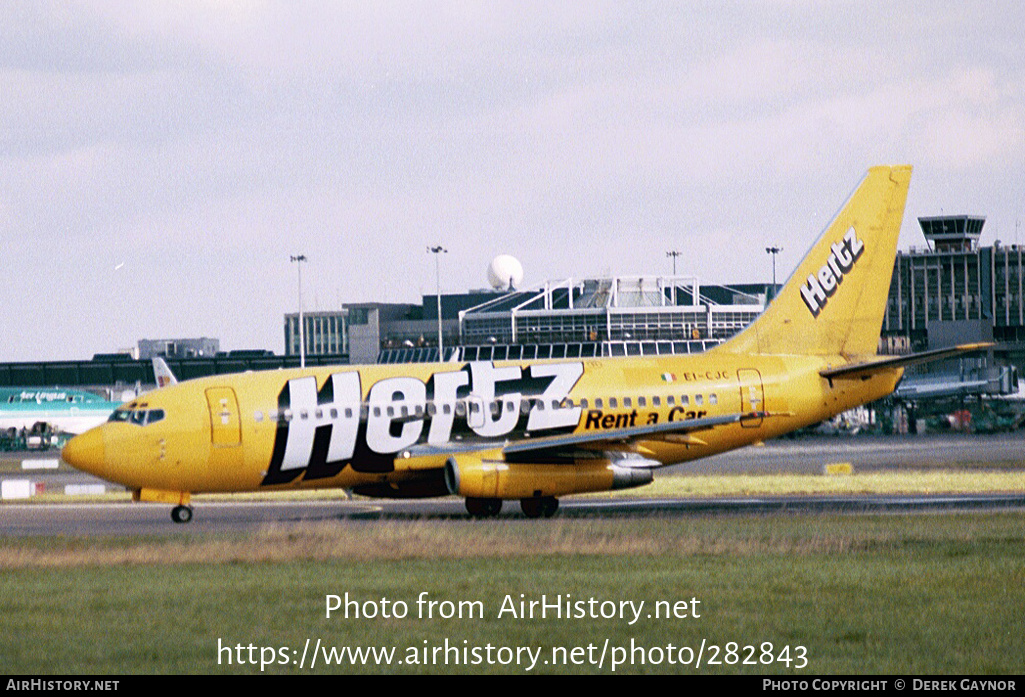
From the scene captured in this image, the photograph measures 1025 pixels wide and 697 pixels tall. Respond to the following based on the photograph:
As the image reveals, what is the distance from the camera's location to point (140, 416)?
38469 millimetres

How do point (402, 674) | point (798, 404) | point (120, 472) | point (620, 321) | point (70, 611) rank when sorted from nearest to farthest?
point (402, 674), point (70, 611), point (120, 472), point (798, 404), point (620, 321)

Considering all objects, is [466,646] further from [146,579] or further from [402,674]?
[146,579]

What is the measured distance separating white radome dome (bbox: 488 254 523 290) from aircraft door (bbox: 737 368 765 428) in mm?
101343

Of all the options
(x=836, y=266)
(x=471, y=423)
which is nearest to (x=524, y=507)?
(x=471, y=423)

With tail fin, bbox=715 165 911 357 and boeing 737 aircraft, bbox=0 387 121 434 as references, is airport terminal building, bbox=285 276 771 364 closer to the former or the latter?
boeing 737 aircraft, bbox=0 387 121 434

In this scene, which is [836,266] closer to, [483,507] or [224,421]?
[483,507]

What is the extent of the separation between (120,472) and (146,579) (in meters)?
12.8

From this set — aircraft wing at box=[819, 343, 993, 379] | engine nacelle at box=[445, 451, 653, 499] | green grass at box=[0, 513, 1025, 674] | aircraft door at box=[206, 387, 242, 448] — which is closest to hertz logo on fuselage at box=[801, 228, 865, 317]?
aircraft wing at box=[819, 343, 993, 379]

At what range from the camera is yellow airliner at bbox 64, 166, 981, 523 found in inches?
1516

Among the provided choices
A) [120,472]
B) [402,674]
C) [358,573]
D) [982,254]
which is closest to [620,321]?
[982,254]

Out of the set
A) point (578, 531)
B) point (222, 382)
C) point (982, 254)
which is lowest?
point (578, 531)

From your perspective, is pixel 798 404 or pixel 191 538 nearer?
pixel 191 538

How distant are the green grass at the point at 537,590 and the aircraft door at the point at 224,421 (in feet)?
14.7

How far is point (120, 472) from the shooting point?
3794cm
